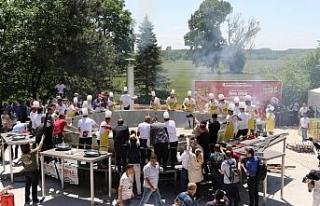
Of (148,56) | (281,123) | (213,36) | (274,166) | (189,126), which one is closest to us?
(274,166)

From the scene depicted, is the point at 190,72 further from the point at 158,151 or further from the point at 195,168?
the point at 195,168

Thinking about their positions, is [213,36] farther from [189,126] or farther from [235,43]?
[189,126]

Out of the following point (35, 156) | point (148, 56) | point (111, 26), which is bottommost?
point (35, 156)

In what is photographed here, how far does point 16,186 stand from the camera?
13.0 meters

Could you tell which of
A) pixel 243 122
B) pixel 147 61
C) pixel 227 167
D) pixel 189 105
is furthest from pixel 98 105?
pixel 147 61

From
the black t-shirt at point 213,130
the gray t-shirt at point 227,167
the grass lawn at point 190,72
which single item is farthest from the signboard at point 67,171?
the grass lawn at point 190,72

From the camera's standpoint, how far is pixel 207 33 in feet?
186

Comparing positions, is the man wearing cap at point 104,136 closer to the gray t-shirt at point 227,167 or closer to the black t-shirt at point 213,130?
the black t-shirt at point 213,130

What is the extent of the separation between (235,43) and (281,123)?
32.3 m

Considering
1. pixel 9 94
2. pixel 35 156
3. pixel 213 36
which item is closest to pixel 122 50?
pixel 213 36

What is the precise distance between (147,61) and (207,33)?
62.0ft

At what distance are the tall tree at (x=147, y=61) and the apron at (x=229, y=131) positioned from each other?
2634cm

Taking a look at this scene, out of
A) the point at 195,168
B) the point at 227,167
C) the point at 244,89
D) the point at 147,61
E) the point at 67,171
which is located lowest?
the point at 67,171

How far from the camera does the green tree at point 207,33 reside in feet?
170
